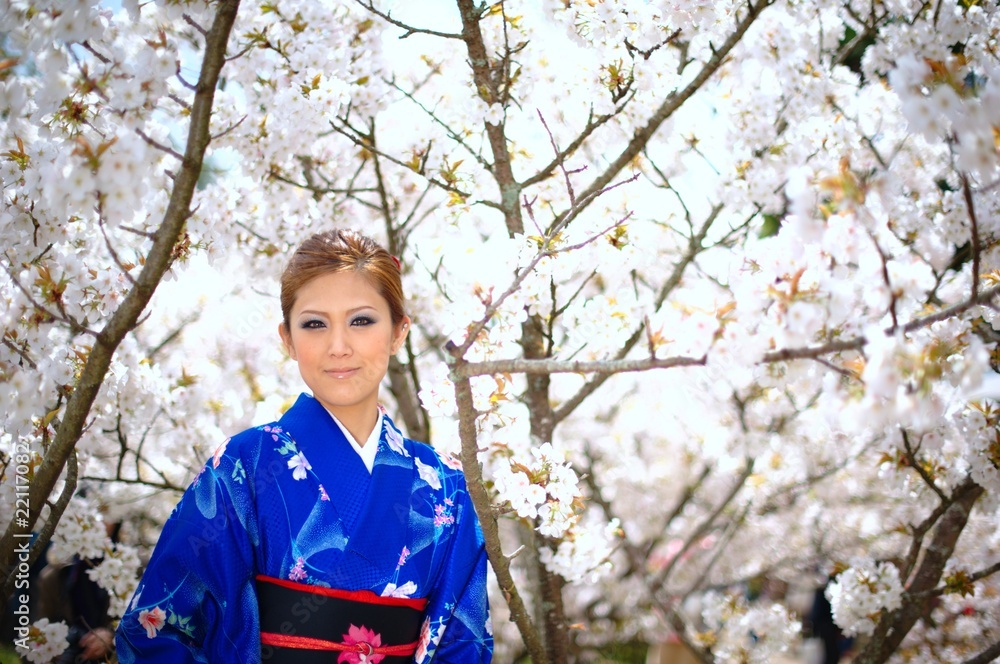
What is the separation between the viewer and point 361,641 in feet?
5.50

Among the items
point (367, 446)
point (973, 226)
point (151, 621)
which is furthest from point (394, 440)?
point (973, 226)

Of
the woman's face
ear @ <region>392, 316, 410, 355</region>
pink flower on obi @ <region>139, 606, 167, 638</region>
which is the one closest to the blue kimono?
pink flower on obi @ <region>139, 606, 167, 638</region>

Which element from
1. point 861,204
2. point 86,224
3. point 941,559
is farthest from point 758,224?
point 86,224

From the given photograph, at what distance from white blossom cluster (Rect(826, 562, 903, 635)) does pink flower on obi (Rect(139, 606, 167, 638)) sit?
2.43 meters

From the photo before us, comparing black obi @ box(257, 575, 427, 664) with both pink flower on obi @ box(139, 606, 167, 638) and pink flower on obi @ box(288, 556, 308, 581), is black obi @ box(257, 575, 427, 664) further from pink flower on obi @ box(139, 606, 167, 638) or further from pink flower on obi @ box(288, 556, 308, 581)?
pink flower on obi @ box(139, 606, 167, 638)

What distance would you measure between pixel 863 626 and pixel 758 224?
1811 millimetres

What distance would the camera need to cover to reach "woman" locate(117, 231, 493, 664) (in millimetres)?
1603

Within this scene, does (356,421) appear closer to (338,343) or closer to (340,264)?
(338,343)

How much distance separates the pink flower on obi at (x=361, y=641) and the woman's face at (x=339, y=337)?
1.85 feet

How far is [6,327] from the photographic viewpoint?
1.72 metres

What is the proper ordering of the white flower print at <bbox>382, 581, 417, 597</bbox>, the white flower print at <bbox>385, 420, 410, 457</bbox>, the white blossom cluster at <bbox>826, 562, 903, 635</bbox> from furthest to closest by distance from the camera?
1. the white blossom cluster at <bbox>826, 562, 903, 635</bbox>
2. the white flower print at <bbox>385, 420, 410, 457</bbox>
3. the white flower print at <bbox>382, 581, 417, 597</bbox>

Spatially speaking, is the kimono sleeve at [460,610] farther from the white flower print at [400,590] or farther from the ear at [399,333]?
the ear at [399,333]

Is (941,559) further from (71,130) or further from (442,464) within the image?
(71,130)

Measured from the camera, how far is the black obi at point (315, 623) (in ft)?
5.36
